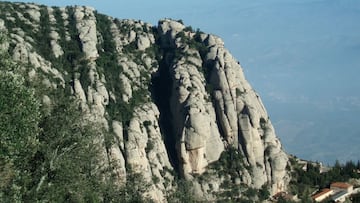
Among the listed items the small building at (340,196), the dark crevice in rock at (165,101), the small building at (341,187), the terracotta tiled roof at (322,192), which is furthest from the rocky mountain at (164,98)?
the small building at (340,196)

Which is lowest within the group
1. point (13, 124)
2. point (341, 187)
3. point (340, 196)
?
point (13, 124)

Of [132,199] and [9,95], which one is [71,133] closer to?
[9,95]

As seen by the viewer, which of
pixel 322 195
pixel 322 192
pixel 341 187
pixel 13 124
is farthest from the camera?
pixel 341 187

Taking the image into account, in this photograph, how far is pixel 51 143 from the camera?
113ft

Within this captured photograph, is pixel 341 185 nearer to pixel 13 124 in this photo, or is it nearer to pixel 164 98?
pixel 164 98

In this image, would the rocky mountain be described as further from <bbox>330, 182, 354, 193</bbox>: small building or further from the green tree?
the green tree

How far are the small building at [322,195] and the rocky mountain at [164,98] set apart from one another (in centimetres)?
688

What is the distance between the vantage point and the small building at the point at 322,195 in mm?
95238

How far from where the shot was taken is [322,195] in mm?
96812

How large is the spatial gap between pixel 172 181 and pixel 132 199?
47.3 m

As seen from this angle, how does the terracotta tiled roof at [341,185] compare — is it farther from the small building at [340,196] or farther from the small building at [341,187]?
the small building at [340,196]

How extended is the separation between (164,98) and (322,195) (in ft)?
102

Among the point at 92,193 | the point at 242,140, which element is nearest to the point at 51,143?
the point at 92,193

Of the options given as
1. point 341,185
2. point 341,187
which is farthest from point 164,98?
point 341,187
